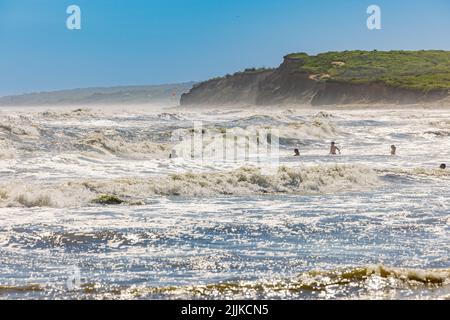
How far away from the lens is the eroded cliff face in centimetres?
9281

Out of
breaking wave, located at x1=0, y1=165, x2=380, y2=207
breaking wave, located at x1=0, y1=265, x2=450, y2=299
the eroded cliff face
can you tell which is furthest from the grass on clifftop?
breaking wave, located at x1=0, y1=265, x2=450, y2=299

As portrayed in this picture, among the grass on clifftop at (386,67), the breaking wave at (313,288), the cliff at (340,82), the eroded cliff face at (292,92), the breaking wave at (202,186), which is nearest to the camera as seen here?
the breaking wave at (313,288)

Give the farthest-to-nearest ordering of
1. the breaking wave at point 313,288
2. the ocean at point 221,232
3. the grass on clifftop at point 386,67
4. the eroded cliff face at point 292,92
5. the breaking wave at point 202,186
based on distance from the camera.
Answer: the grass on clifftop at point 386,67 < the eroded cliff face at point 292,92 < the breaking wave at point 202,186 < the ocean at point 221,232 < the breaking wave at point 313,288

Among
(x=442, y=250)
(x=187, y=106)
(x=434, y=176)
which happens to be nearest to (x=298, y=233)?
(x=442, y=250)

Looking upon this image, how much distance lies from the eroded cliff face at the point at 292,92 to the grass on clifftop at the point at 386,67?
1326 millimetres

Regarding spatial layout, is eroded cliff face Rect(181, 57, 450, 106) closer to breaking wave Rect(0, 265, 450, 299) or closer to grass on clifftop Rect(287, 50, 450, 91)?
grass on clifftop Rect(287, 50, 450, 91)

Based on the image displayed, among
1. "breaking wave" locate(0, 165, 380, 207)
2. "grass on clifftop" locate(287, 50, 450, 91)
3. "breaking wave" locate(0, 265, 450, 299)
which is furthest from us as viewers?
"grass on clifftop" locate(287, 50, 450, 91)

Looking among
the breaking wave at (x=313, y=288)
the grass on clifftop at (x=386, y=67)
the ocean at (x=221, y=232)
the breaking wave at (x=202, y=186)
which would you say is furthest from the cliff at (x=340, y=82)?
the breaking wave at (x=313, y=288)

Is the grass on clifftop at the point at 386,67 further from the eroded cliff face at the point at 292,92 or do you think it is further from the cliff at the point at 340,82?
the eroded cliff face at the point at 292,92

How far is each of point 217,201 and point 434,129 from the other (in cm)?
3127

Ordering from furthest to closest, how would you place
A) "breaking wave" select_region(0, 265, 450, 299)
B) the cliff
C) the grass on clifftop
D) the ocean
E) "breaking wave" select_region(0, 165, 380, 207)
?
1. the grass on clifftop
2. the cliff
3. "breaking wave" select_region(0, 165, 380, 207)
4. the ocean
5. "breaking wave" select_region(0, 265, 450, 299)

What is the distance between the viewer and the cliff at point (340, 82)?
93.9m

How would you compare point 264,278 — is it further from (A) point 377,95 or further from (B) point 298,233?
(A) point 377,95
